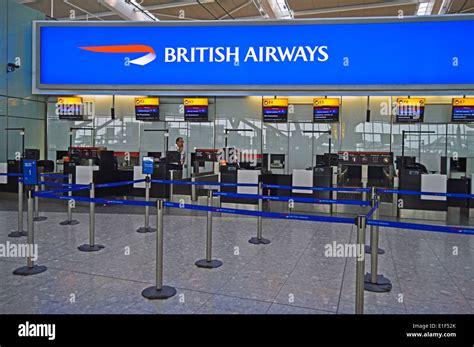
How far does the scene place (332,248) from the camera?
18.2 ft

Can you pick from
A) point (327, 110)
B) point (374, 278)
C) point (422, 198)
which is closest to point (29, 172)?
point (374, 278)

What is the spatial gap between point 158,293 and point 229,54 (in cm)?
283

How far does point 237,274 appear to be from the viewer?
4.25 meters

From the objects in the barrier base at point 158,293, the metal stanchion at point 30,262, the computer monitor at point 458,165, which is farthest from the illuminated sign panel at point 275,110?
the barrier base at point 158,293

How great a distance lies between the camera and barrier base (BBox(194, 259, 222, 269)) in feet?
14.7

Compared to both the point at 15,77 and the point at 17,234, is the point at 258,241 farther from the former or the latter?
the point at 15,77

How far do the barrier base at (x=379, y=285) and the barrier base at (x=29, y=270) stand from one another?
343 centimetres

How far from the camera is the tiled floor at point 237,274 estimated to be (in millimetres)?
3379

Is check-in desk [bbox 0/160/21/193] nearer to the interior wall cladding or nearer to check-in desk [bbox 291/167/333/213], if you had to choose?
the interior wall cladding

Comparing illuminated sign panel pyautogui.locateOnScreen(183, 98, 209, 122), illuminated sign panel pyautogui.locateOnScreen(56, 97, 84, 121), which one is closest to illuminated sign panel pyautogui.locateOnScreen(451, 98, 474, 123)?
illuminated sign panel pyautogui.locateOnScreen(183, 98, 209, 122)

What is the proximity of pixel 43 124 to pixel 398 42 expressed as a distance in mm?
13261

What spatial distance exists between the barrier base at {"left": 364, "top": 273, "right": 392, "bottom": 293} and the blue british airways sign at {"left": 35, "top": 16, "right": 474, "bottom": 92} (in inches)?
83.5
